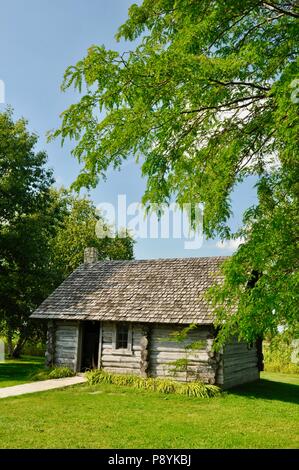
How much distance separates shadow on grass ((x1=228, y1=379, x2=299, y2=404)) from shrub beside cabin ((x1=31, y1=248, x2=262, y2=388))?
1.67ft

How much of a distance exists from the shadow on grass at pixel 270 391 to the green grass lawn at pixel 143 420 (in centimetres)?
6

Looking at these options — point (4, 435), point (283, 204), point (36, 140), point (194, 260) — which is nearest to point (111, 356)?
point (194, 260)

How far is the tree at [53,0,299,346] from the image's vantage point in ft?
22.1

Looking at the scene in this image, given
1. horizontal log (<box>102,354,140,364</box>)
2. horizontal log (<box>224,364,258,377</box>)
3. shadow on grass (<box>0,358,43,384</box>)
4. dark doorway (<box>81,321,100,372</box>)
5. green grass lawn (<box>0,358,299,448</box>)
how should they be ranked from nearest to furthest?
green grass lawn (<box>0,358,299,448</box>), horizontal log (<box>224,364,258,377</box>), horizontal log (<box>102,354,140,364</box>), shadow on grass (<box>0,358,43,384</box>), dark doorway (<box>81,321,100,372</box>)

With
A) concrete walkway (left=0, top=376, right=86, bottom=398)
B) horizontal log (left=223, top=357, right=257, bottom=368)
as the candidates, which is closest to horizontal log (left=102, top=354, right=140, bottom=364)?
concrete walkway (left=0, top=376, right=86, bottom=398)

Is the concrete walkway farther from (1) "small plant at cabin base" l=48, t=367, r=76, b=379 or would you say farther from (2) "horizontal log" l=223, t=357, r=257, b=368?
(2) "horizontal log" l=223, t=357, r=257, b=368

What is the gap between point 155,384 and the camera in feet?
53.5

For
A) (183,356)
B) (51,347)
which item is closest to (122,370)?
(183,356)

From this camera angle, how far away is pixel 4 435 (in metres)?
9.34

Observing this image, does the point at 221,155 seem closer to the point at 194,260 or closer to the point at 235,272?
the point at 235,272

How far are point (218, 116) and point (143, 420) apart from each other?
759cm

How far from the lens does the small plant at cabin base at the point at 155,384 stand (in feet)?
50.3

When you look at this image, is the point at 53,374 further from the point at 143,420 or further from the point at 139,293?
the point at 143,420

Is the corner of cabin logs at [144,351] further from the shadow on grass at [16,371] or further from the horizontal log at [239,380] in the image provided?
the shadow on grass at [16,371]
